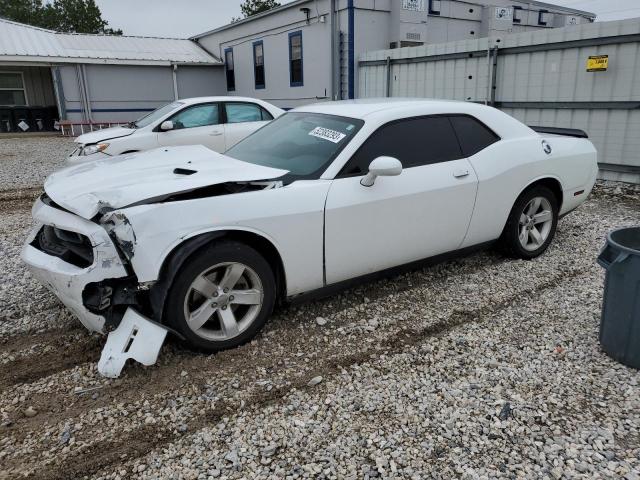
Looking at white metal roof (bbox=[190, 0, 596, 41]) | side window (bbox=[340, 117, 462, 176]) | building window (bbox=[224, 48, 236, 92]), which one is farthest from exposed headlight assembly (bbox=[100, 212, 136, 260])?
building window (bbox=[224, 48, 236, 92])

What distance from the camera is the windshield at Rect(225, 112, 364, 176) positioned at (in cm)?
372

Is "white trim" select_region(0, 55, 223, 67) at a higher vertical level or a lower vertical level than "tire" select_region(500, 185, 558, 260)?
higher

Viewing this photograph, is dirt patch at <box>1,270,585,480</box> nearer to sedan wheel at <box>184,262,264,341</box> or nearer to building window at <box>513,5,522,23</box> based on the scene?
sedan wheel at <box>184,262,264,341</box>

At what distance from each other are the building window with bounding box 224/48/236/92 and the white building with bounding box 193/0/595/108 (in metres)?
0.87

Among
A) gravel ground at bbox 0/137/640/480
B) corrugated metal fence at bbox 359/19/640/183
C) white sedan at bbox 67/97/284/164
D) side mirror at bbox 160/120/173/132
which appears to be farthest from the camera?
side mirror at bbox 160/120/173/132

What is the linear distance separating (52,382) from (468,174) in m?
3.33

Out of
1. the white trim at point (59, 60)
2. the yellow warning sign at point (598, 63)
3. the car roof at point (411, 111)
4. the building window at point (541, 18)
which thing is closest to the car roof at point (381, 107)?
the car roof at point (411, 111)

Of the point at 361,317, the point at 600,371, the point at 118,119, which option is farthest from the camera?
the point at 118,119

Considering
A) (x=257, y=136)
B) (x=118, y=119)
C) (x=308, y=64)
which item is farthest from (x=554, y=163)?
(x=118, y=119)

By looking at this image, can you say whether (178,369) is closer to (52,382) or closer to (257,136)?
(52,382)

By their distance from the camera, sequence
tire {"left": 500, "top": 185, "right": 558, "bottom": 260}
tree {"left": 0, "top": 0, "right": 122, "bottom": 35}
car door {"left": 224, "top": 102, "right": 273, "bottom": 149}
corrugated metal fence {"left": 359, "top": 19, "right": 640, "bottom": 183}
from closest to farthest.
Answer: tire {"left": 500, "top": 185, "right": 558, "bottom": 260} < corrugated metal fence {"left": 359, "top": 19, "right": 640, "bottom": 183} < car door {"left": 224, "top": 102, "right": 273, "bottom": 149} < tree {"left": 0, "top": 0, "right": 122, "bottom": 35}

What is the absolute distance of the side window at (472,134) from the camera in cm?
433

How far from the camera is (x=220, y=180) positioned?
3256 millimetres

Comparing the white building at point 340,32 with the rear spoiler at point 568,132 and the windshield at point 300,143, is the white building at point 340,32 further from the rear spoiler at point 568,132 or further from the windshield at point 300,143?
the windshield at point 300,143
